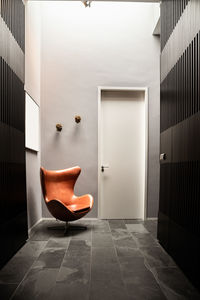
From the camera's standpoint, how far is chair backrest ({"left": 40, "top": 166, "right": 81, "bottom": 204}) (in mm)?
3811

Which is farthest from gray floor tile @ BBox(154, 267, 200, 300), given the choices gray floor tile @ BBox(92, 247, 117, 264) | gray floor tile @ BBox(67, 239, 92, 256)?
gray floor tile @ BBox(67, 239, 92, 256)

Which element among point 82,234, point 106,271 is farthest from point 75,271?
point 82,234

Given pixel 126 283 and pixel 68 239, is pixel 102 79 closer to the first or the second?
pixel 68 239

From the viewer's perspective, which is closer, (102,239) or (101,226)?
(102,239)

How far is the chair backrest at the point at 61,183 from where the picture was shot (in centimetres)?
381

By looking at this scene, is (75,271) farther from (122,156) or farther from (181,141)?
(122,156)

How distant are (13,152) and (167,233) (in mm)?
1919

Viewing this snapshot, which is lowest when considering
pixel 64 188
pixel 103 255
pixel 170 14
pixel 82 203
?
pixel 103 255

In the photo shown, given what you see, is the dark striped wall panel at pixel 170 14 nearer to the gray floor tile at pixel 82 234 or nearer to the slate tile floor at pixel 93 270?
the slate tile floor at pixel 93 270

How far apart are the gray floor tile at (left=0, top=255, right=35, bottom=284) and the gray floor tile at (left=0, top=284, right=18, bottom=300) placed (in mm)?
67

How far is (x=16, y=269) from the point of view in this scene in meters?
2.17

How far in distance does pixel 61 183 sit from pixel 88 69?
2.15 metres

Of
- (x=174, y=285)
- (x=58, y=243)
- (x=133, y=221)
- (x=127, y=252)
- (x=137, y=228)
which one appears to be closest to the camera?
(x=174, y=285)

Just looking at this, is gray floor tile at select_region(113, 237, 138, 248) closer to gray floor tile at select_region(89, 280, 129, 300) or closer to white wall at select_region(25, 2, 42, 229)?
gray floor tile at select_region(89, 280, 129, 300)
